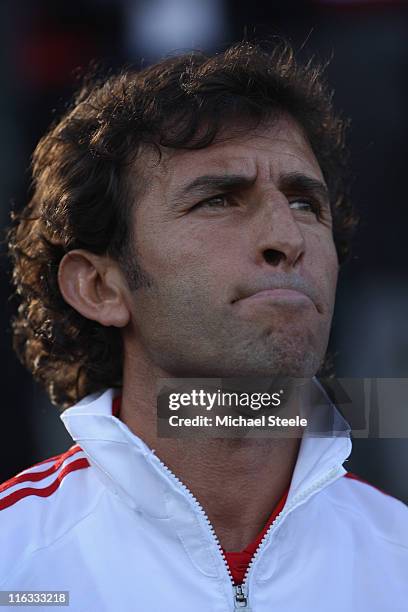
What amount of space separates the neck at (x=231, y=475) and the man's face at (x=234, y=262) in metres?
0.22

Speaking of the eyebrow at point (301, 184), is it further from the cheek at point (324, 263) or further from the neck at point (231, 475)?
the neck at point (231, 475)

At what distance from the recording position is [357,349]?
16.5 ft

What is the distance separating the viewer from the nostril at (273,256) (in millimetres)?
2254

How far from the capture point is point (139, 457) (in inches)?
87.4

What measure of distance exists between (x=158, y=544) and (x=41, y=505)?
0.33 meters

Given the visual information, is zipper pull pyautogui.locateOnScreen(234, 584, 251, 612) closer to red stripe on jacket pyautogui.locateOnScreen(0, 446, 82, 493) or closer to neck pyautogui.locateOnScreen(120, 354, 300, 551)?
neck pyautogui.locateOnScreen(120, 354, 300, 551)

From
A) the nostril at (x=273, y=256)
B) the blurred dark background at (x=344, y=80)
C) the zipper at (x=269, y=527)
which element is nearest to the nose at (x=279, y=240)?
the nostril at (x=273, y=256)

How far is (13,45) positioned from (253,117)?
9.88 feet

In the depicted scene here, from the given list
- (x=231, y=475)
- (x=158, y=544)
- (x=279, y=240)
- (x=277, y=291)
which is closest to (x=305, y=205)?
(x=279, y=240)

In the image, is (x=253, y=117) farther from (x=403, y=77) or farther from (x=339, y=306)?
(x=403, y=77)

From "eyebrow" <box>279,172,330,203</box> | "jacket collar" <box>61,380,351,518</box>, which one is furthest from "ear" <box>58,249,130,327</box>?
"eyebrow" <box>279,172,330,203</box>

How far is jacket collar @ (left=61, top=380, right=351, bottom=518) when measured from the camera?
218 cm

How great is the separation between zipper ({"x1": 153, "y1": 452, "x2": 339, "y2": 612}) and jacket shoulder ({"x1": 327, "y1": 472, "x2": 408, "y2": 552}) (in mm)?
221

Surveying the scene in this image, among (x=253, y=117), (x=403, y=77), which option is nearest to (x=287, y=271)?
(x=253, y=117)
